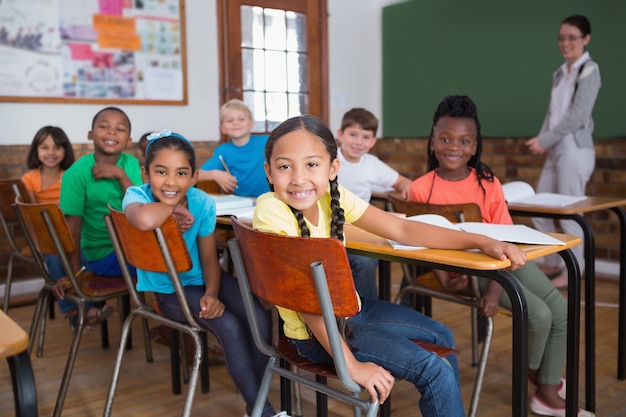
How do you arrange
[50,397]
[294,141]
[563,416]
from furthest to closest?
[50,397]
[563,416]
[294,141]

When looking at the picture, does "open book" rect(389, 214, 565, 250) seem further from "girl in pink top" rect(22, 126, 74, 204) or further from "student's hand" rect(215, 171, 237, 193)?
"girl in pink top" rect(22, 126, 74, 204)

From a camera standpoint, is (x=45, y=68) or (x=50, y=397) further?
(x=45, y=68)

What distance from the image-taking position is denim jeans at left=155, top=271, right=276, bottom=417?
175 centimetres

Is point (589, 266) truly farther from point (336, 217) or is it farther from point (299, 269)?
point (299, 269)

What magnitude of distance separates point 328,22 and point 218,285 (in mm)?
3840

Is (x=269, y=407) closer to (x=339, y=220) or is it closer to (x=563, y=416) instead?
(x=339, y=220)

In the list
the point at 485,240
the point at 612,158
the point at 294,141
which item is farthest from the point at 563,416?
the point at 612,158

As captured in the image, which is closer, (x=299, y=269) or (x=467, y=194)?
(x=299, y=269)

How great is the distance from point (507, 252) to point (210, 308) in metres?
0.81

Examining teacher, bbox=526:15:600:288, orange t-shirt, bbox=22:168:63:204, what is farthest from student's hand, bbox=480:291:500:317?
orange t-shirt, bbox=22:168:63:204

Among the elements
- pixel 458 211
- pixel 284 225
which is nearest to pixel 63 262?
pixel 284 225

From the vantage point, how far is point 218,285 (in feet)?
6.19

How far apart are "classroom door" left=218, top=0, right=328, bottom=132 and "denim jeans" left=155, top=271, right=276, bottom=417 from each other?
2985mm

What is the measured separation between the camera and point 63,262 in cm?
214
